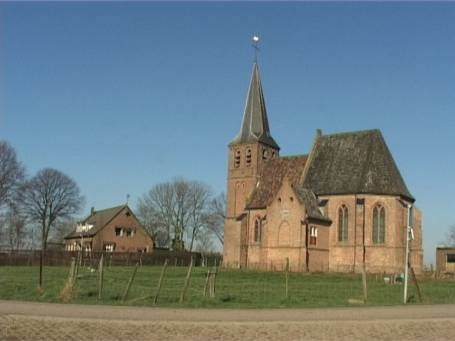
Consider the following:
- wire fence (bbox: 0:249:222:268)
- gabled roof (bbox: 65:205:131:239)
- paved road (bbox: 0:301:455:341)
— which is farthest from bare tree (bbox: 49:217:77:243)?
paved road (bbox: 0:301:455:341)

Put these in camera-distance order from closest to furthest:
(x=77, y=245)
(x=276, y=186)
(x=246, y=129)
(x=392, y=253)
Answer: (x=392, y=253) → (x=276, y=186) → (x=246, y=129) → (x=77, y=245)

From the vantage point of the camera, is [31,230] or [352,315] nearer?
[352,315]

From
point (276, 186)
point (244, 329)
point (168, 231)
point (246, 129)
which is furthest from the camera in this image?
point (168, 231)

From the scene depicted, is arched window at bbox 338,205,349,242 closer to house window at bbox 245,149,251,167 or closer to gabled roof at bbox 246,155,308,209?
gabled roof at bbox 246,155,308,209

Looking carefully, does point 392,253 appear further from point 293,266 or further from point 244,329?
point 244,329

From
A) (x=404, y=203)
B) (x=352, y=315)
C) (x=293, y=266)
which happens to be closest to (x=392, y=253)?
A: (x=404, y=203)

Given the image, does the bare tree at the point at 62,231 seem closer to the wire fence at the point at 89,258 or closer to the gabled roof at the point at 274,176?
the wire fence at the point at 89,258

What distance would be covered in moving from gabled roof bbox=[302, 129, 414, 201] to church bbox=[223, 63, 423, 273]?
0.09 metres

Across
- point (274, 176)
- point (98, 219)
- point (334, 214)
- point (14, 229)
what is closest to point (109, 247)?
point (98, 219)

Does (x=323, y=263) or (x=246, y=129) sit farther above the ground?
(x=246, y=129)

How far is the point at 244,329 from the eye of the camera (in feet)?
Answer: 48.8

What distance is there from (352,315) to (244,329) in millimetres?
4515

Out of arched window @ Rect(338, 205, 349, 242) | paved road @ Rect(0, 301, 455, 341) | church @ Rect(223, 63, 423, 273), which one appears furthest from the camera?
arched window @ Rect(338, 205, 349, 242)

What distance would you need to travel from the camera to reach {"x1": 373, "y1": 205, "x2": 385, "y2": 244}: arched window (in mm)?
52531
